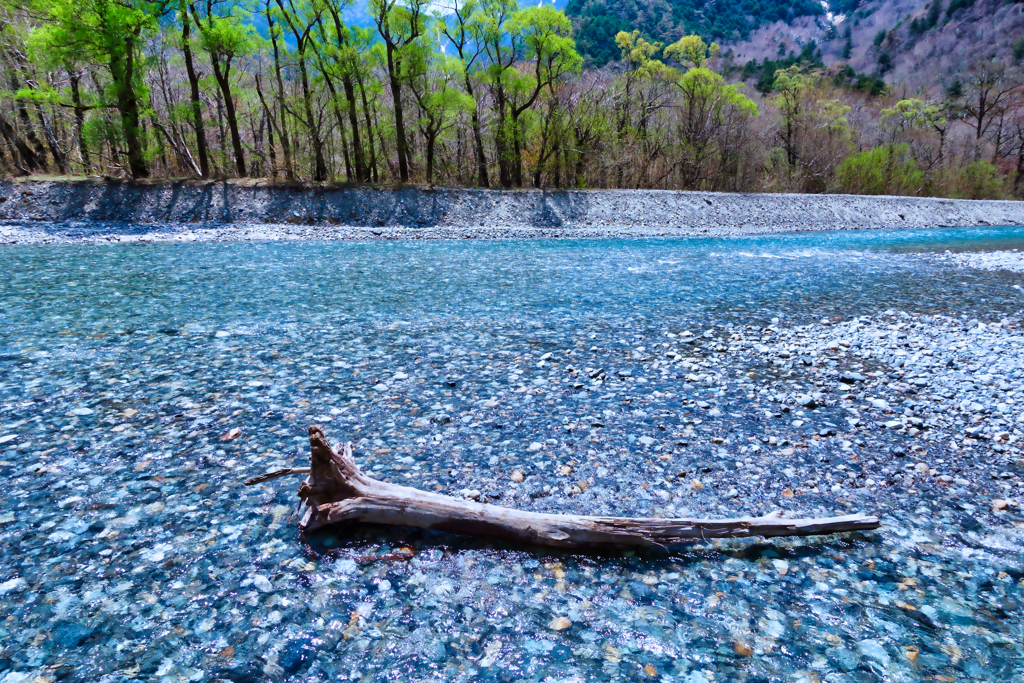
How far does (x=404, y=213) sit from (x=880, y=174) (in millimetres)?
47318

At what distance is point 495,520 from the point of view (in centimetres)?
367

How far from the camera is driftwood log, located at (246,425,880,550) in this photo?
11.7 ft

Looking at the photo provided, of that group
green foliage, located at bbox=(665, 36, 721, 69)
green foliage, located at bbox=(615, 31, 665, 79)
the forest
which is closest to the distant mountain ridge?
green foliage, located at bbox=(665, 36, 721, 69)

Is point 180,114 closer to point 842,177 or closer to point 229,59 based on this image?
point 229,59

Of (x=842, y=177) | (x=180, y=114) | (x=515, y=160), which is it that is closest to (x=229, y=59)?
(x=180, y=114)

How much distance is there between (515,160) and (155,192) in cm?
2329

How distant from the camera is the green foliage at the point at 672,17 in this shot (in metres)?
111

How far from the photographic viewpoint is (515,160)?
39.7 m

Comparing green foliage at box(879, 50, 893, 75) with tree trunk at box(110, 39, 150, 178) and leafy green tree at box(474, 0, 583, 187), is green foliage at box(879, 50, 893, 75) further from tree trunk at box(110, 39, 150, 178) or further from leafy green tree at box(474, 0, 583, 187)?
tree trunk at box(110, 39, 150, 178)

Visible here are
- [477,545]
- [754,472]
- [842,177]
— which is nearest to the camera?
[477,545]

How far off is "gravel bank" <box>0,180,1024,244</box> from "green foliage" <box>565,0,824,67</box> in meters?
74.0

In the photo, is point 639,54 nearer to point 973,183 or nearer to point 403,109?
point 403,109

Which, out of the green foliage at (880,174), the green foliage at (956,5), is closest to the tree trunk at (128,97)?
the green foliage at (880,174)

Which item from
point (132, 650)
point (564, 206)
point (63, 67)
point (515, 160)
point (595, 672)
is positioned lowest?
point (595, 672)
